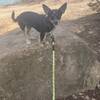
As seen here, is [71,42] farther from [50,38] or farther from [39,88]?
[39,88]

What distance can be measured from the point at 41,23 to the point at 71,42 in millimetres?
1474

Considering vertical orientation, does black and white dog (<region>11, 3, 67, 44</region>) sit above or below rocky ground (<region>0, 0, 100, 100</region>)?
above

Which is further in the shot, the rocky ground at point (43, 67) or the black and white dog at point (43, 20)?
the rocky ground at point (43, 67)

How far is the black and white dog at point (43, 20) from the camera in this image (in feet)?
31.0

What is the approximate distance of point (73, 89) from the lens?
10.9 meters

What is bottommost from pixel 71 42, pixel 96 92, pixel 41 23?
pixel 96 92

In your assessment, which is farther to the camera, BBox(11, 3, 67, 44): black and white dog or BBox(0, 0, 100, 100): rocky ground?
BBox(0, 0, 100, 100): rocky ground

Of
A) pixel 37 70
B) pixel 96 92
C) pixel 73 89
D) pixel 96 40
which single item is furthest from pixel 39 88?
pixel 96 40

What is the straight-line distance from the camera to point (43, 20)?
993 centimetres

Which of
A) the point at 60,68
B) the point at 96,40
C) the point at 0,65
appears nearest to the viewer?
the point at 0,65

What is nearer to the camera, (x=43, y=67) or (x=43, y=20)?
(x=43, y=20)

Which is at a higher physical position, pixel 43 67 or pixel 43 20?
pixel 43 20

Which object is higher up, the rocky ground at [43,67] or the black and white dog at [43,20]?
the black and white dog at [43,20]

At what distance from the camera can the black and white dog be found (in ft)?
31.0
